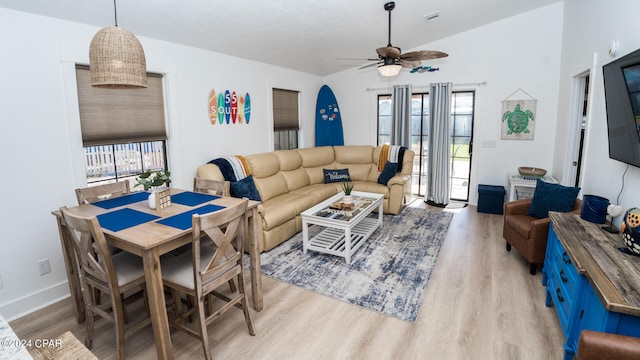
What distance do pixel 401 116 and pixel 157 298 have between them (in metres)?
4.93

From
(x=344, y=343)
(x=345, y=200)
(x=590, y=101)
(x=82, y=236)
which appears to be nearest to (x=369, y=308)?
(x=344, y=343)

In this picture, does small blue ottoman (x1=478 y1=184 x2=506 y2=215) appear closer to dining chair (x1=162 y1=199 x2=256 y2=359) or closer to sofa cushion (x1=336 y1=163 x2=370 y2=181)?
sofa cushion (x1=336 y1=163 x2=370 y2=181)

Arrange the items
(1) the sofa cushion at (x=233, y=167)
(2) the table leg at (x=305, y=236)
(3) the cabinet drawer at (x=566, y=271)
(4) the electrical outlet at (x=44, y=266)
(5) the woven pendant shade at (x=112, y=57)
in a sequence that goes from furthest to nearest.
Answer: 1. (1) the sofa cushion at (x=233, y=167)
2. (2) the table leg at (x=305, y=236)
3. (4) the electrical outlet at (x=44, y=266)
4. (3) the cabinet drawer at (x=566, y=271)
5. (5) the woven pendant shade at (x=112, y=57)

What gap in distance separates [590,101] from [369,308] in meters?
2.96

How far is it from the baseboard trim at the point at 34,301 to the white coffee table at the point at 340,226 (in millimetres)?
2236

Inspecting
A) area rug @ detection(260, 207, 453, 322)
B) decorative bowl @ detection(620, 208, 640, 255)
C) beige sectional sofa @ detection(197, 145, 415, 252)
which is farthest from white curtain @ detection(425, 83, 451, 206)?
decorative bowl @ detection(620, 208, 640, 255)

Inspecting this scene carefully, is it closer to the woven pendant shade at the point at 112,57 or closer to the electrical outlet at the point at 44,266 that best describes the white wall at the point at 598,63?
the woven pendant shade at the point at 112,57

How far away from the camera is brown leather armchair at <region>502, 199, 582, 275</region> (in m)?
2.96

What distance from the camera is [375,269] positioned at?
327cm

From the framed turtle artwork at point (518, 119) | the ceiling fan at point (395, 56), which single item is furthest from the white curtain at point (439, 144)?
the ceiling fan at point (395, 56)

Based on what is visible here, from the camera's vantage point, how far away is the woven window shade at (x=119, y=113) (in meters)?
2.83

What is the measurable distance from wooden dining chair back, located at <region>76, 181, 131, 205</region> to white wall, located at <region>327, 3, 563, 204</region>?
4.42 metres

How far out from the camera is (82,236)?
1.92 meters

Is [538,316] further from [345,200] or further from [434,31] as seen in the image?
[434,31]
